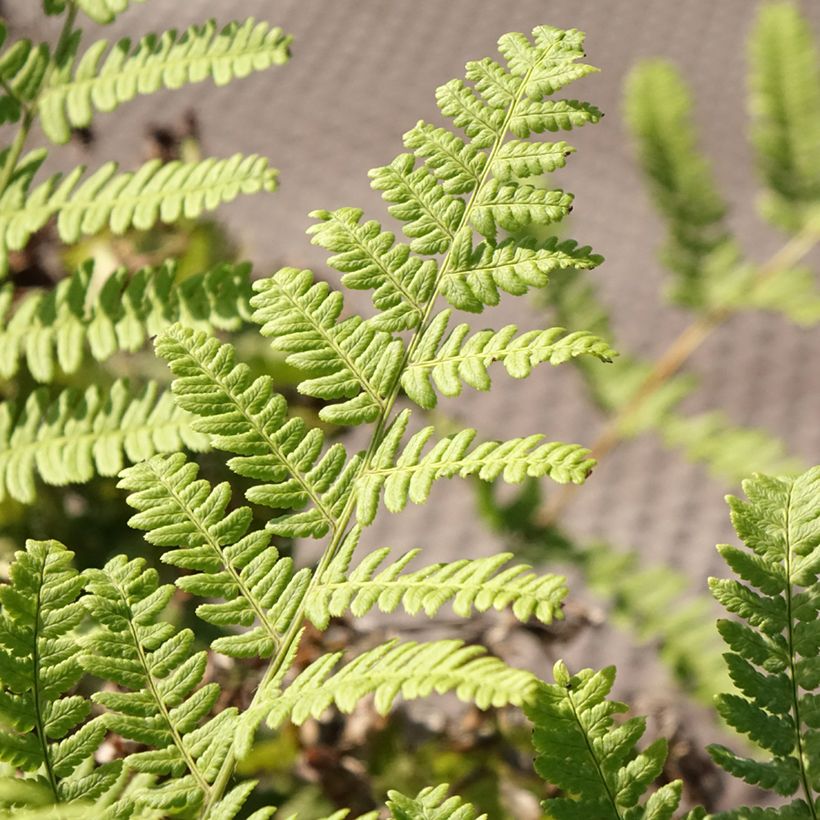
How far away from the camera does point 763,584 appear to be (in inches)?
23.0

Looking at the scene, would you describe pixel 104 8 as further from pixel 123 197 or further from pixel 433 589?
pixel 433 589

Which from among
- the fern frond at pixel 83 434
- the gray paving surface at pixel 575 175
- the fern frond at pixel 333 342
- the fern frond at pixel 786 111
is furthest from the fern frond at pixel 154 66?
the fern frond at pixel 786 111

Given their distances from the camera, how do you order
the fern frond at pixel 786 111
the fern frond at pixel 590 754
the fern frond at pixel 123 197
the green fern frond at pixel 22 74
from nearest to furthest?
the fern frond at pixel 590 754 < the fern frond at pixel 123 197 < the green fern frond at pixel 22 74 < the fern frond at pixel 786 111

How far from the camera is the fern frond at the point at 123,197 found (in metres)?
0.88

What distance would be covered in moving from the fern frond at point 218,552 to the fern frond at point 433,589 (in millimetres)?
28

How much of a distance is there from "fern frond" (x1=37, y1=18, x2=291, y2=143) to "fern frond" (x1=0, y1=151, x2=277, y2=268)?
2.2 inches

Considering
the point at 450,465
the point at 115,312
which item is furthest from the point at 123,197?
the point at 450,465

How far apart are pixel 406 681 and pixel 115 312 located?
0.58 metres

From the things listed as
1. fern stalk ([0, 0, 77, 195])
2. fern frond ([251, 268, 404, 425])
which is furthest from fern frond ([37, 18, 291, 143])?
fern frond ([251, 268, 404, 425])

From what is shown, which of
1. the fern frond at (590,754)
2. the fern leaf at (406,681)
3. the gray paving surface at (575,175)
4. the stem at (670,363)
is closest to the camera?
the fern leaf at (406,681)

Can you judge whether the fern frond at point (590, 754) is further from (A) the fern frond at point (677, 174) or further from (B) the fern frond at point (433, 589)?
(A) the fern frond at point (677, 174)

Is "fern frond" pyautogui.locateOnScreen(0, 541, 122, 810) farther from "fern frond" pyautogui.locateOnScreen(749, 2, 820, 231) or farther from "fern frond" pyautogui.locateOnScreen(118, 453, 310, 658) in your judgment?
"fern frond" pyautogui.locateOnScreen(749, 2, 820, 231)

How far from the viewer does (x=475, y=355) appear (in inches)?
23.9

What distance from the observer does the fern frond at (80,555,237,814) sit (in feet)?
1.89
